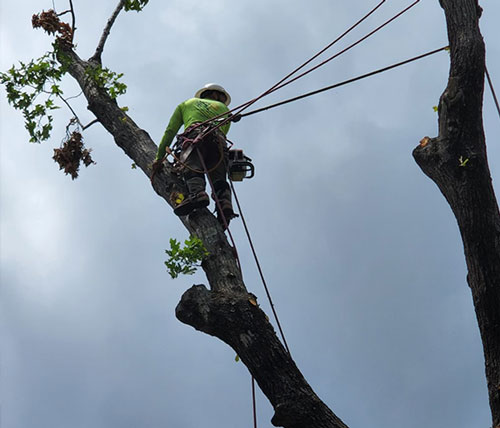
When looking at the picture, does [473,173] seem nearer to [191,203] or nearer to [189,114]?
[191,203]

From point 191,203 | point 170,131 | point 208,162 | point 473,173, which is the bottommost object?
point 473,173

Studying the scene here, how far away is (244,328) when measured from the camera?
432 centimetres

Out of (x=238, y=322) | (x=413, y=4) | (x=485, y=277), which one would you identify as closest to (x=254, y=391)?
(x=238, y=322)

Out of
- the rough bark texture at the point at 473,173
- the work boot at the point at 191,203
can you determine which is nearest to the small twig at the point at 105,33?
the work boot at the point at 191,203

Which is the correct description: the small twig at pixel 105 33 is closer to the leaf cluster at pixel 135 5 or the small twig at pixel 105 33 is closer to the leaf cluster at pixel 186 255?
the leaf cluster at pixel 135 5

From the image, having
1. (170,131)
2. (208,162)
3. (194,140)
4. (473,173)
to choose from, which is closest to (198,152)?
(194,140)

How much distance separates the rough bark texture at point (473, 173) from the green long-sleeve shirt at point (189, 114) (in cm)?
258

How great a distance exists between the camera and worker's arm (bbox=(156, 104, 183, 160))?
230 inches

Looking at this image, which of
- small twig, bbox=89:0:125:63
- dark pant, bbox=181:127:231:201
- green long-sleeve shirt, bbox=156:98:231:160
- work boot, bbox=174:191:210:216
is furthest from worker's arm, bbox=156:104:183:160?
small twig, bbox=89:0:125:63

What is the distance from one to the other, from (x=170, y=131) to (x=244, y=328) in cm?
227

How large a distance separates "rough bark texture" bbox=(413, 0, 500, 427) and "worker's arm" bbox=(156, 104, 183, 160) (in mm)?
2532

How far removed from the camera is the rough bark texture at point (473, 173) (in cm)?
389

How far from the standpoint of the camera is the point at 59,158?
6.70m

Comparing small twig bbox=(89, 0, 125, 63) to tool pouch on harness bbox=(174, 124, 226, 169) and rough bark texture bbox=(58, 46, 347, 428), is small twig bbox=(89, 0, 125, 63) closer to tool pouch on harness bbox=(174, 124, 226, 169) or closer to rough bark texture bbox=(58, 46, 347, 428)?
tool pouch on harness bbox=(174, 124, 226, 169)
